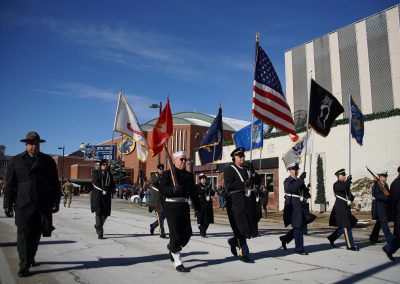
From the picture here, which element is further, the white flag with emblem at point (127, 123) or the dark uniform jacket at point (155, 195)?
the white flag with emblem at point (127, 123)

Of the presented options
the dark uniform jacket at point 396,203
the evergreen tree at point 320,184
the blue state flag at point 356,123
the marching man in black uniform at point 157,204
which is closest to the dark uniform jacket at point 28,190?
the marching man in black uniform at point 157,204

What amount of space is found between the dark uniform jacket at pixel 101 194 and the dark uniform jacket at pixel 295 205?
448 centimetres

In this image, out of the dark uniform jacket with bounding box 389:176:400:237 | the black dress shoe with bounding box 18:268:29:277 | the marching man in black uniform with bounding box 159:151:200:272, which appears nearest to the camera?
the black dress shoe with bounding box 18:268:29:277

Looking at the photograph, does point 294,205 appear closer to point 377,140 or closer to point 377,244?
point 377,244

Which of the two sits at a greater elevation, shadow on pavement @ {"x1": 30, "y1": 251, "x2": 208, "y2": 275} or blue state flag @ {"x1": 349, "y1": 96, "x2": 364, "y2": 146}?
blue state flag @ {"x1": 349, "y1": 96, "x2": 364, "y2": 146}

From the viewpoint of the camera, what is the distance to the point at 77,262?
6.47m

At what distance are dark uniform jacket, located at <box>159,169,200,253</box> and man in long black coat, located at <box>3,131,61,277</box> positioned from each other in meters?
1.72

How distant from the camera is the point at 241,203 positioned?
6859 millimetres

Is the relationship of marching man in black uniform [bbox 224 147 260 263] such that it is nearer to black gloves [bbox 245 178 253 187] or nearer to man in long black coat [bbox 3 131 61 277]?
black gloves [bbox 245 178 253 187]

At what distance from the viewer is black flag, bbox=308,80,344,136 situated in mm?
11008

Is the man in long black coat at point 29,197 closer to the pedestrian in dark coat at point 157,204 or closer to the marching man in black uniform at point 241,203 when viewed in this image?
the marching man in black uniform at point 241,203

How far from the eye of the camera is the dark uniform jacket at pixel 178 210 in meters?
6.07

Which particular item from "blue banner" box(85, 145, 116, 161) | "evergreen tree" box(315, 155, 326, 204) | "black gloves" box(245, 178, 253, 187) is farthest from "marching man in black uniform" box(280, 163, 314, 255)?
"blue banner" box(85, 145, 116, 161)

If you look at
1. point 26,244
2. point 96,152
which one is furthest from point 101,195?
point 96,152
